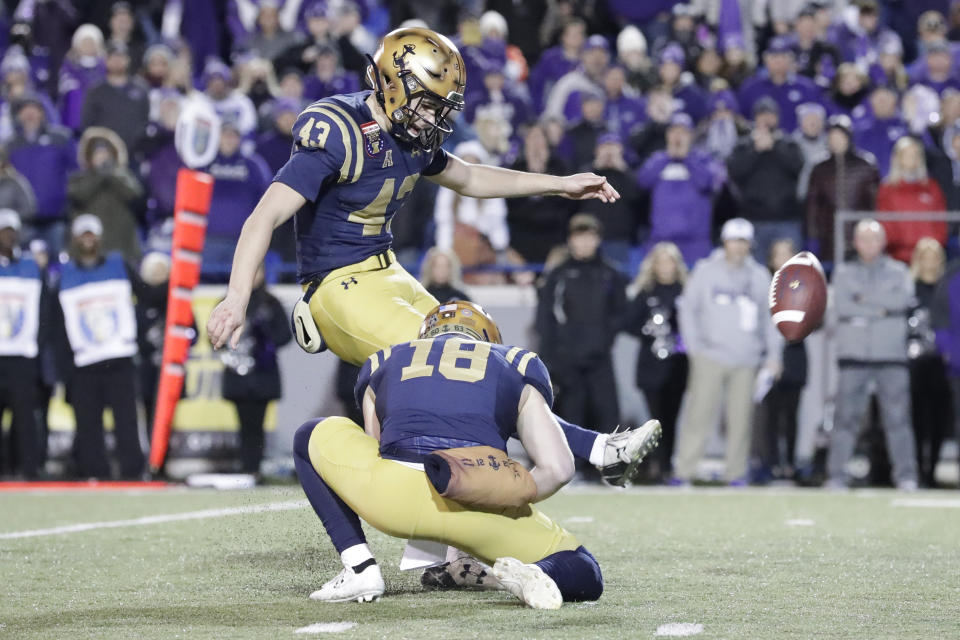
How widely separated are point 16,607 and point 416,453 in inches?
56.8

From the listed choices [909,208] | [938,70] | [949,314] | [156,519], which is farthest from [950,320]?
[156,519]

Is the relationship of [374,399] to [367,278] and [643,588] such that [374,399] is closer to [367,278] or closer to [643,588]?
[367,278]

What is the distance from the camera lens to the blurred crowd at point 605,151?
11.8 m

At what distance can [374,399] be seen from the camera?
5422mm

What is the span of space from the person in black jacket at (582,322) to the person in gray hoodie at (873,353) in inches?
63.3

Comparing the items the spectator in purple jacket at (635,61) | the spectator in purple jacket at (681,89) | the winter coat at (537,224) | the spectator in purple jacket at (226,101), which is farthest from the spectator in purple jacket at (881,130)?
the spectator in purple jacket at (226,101)

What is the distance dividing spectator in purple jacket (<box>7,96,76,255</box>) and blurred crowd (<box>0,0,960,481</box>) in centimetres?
2

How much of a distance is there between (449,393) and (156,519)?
394 centimetres

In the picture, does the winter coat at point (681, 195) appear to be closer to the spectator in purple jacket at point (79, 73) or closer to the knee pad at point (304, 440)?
the spectator in purple jacket at point (79, 73)

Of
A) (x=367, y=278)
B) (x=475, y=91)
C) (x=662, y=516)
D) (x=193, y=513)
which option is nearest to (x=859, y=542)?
A: (x=662, y=516)

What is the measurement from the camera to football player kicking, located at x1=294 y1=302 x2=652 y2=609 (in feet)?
17.0

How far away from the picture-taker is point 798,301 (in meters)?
6.91

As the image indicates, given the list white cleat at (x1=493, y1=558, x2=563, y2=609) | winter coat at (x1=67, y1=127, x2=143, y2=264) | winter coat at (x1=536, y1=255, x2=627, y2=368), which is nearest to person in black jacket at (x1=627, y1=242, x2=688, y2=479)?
winter coat at (x1=536, y1=255, x2=627, y2=368)

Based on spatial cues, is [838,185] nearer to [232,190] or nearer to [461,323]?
[232,190]
